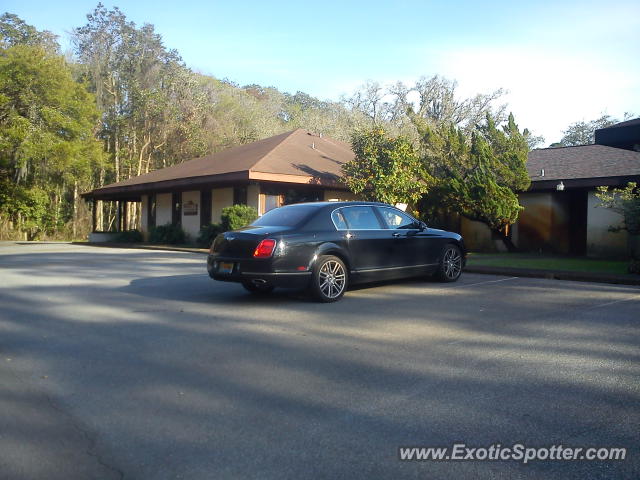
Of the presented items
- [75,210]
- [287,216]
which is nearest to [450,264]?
[287,216]

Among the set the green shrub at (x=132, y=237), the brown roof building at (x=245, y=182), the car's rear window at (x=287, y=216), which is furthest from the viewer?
Result: the green shrub at (x=132, y=237)

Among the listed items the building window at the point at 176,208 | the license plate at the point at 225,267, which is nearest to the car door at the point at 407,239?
the license plate at the point at 225,267

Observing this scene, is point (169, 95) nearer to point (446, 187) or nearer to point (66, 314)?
point (446, 187)

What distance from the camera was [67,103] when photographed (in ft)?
113

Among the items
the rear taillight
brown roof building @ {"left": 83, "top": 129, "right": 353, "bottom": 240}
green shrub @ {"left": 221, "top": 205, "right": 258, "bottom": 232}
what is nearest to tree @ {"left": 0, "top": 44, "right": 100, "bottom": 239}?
brown roof building @ {"left": 83, "top": 129, "right": 353, "bottom": 240}

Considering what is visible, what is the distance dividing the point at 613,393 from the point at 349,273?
16.2 feet

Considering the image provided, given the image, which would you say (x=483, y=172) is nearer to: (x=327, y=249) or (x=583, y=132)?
(x=327, y=249)

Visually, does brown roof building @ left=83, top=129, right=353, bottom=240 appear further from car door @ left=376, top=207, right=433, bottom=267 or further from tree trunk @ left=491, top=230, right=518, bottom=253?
car door @ left=376, top=207, right=433, bottom=267

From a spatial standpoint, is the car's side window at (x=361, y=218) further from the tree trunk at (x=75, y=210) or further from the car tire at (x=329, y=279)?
the tree trunk at (x=75, y=210)

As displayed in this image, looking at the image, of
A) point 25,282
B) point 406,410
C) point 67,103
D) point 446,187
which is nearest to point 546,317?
point 406,410

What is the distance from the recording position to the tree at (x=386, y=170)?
2009cm

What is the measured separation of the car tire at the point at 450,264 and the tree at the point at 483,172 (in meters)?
7.23

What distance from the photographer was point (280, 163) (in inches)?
898

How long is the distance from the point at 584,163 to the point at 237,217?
12.8 metres
